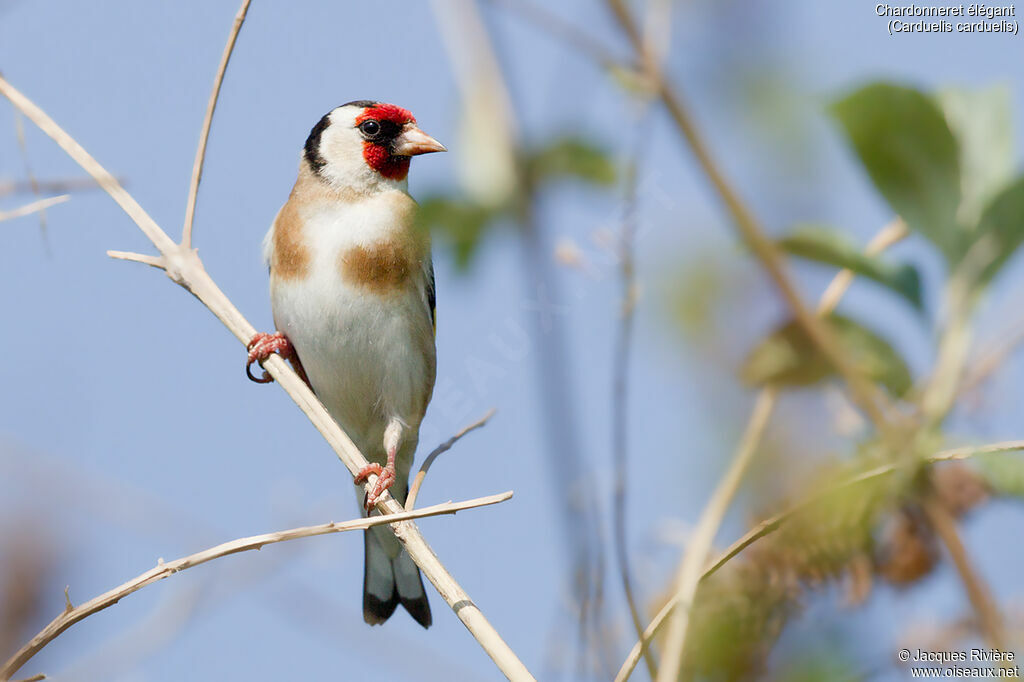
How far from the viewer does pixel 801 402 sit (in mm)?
1035

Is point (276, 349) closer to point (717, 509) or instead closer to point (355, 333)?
point (355, 333)

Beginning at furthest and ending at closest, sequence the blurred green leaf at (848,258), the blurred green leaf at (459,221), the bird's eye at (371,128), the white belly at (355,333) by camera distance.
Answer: the bird's eye at (371,128) → the white belly at (355,333) → the blurred green leaf at (848,258) → the blurred green leaf at (459,221)

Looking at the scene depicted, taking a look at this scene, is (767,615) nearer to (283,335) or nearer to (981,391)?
(981,391)

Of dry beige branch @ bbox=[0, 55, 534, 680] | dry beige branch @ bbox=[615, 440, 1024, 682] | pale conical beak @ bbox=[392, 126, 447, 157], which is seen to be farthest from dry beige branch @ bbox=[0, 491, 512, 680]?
pale conical beak @ bbox=[392, 126, 447, 157]

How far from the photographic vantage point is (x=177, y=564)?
70.6 inches

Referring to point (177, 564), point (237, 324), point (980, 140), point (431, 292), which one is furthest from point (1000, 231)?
point (431, 292)

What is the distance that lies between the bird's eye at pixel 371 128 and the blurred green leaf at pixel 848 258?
3.42 m

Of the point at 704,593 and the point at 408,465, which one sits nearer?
the point at 704,593

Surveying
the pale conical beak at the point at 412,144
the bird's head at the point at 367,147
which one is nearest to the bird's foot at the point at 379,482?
the bird's head at the point at 367,147

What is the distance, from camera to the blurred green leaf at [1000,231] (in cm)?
121

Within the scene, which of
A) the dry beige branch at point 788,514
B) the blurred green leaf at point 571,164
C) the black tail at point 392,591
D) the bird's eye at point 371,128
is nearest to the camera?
the blurred green leaf at point 571,164

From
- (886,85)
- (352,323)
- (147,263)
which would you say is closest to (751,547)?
(886,85)

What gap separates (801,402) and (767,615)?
0.81 feet

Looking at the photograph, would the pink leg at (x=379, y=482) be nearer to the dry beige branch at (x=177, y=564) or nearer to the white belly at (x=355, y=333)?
the white belly at (x=355, y=333)
